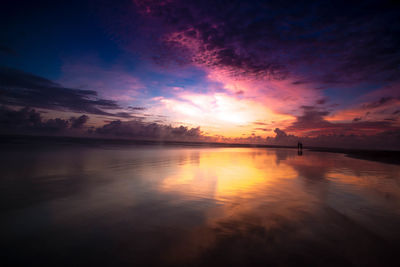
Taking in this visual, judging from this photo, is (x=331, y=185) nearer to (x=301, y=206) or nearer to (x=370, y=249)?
(x=301, y=206)

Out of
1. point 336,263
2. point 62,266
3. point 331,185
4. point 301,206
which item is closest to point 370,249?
point 336,263

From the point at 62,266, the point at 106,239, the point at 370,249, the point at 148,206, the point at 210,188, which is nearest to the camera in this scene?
the point at 62,266

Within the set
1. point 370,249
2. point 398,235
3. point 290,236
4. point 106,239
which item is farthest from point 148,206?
point 398,235

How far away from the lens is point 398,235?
4.73m

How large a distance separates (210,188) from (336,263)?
6.12 metres

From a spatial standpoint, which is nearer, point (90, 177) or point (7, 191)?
point (7, 191)

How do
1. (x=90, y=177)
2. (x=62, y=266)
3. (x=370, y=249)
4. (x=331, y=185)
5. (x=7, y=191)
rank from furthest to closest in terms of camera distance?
(x=90, y=177) < (x=331, y=185) < (x=7, y=191) < (x=370, y=249) < (x=62, y=266)

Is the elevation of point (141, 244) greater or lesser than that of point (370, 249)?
lesser

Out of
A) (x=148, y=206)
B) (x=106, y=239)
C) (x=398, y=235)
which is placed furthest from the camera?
(x=148, y=206)

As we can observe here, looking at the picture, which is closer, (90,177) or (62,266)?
(62,266)

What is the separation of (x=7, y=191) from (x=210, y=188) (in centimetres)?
910

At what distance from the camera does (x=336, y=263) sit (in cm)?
361

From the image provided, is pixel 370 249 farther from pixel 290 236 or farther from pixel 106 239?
pixel 106 239

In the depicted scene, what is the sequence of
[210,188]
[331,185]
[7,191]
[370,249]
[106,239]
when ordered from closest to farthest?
1. [370,249]
2. [106,239]
3. [7,191]
4. [210,188]
5. [331,185]
